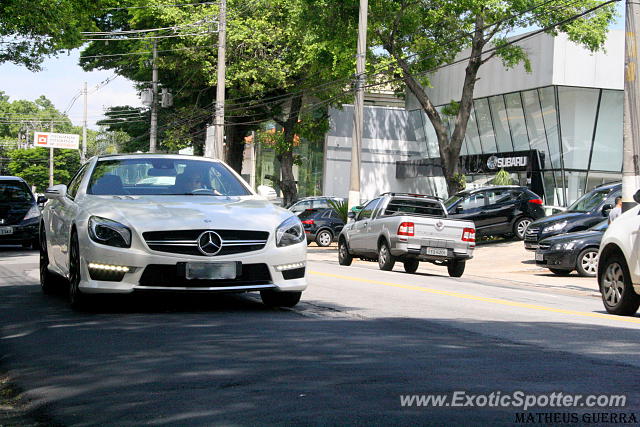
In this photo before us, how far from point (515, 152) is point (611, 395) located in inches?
1539

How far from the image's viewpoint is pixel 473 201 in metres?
→ 32.6

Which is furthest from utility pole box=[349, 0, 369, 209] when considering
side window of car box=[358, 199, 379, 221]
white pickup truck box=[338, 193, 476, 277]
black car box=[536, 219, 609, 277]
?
black car box=[536, 219, 609, 277]

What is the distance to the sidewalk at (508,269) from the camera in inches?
788

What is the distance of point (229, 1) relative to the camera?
47.9 m

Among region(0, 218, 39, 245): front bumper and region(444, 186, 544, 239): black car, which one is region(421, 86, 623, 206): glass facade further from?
region(0, 218, 39, 245): front bumper

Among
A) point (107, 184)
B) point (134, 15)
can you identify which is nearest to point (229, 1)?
point (134, 15)

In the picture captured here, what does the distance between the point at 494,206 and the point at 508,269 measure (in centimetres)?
663

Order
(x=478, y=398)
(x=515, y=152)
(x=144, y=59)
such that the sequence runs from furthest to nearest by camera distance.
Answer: (x=144, y=59) → (x=515, y=152) → (x=478, y=398)

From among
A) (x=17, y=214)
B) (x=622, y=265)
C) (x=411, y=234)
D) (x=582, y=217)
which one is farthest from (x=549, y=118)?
(x=622, y=265)

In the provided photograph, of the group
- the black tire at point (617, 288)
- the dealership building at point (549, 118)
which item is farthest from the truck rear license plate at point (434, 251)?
the dealership building at point (549, 118)

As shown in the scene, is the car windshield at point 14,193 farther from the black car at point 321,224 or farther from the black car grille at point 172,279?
the black car grille at point 172,279

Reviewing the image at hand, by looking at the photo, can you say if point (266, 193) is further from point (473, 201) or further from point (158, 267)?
point (473, 201)

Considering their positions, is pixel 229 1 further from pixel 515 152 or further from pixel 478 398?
pixel 478 398

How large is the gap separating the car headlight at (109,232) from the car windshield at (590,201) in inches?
737
